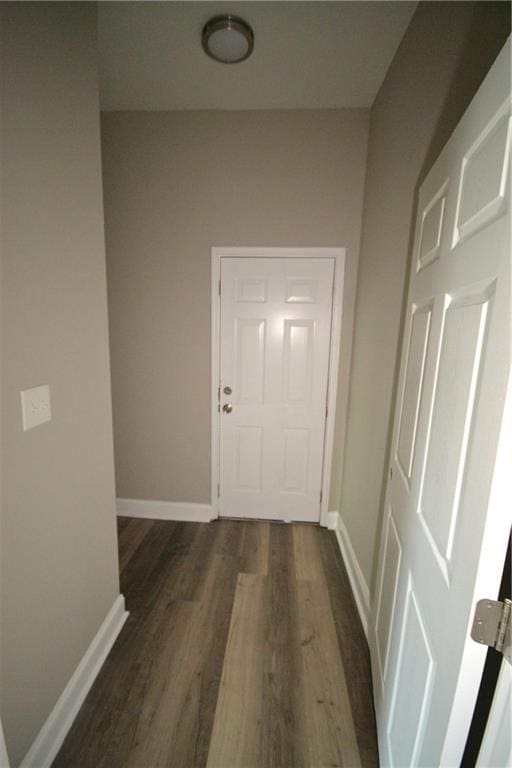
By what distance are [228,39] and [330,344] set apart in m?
1.65

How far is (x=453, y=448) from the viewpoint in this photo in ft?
2.16

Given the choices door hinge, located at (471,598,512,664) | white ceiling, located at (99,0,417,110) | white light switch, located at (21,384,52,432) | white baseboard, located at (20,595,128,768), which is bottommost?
white baseboard, located at (20,595,128,768)

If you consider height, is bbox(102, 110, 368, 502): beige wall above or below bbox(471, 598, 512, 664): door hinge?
above

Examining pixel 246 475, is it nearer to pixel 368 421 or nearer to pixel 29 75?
pixel 368 421

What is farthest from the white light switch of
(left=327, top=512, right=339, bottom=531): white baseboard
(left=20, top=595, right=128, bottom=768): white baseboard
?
(left=327, top=512, right=339, bottom=531): white baseboard

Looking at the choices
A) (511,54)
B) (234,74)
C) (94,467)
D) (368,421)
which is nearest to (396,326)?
(368,421)

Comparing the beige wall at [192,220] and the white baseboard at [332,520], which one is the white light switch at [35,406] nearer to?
the beige wall at [192,220]

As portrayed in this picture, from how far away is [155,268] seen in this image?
2119 mm

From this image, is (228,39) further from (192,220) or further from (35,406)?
(35,406)

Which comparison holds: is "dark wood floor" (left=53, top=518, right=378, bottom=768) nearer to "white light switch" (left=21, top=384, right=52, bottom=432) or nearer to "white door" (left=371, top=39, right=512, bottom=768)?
"white door" (left=371, top=39, right=512, bottom=768)

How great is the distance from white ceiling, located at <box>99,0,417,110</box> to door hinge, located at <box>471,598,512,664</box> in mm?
2097

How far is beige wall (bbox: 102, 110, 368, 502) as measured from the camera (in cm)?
193

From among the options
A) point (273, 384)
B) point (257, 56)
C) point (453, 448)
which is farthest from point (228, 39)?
point (453, 448)

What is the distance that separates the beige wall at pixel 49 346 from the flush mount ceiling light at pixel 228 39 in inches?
22.6
